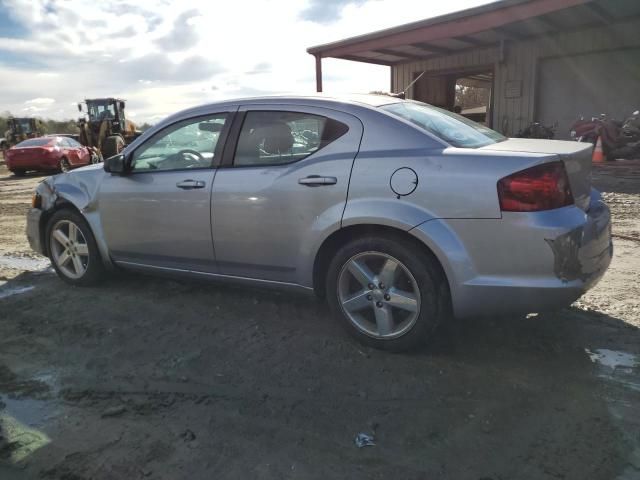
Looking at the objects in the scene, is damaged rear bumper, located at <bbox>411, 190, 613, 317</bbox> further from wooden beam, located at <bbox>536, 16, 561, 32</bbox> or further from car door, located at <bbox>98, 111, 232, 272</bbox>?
wooden beam, located at <bbox>536, 16, 561, 32</bbox>

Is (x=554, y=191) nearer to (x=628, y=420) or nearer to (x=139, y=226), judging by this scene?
(x=628, y=420)

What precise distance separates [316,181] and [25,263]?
4127 mm

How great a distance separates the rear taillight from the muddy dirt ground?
3.11 feet

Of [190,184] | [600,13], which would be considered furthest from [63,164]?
[600,13]

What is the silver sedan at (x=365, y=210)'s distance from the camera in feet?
8.96

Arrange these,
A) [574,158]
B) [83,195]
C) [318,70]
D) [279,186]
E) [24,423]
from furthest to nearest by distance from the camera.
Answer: [318,70], [83,195], [279,186], [574,158], [24,423]

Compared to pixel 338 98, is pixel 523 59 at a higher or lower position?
higher

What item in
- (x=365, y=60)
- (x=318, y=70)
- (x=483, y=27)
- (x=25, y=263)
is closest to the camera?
(x=25, y=263)

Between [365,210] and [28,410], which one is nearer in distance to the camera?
[28,410]

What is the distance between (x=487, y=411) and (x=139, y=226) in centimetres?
290

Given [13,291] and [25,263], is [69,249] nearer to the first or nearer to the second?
[13,291]

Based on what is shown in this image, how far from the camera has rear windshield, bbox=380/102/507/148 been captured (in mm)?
3135

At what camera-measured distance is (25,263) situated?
18.6 feet

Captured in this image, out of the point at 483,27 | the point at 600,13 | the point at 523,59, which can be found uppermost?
the point at 600,13
